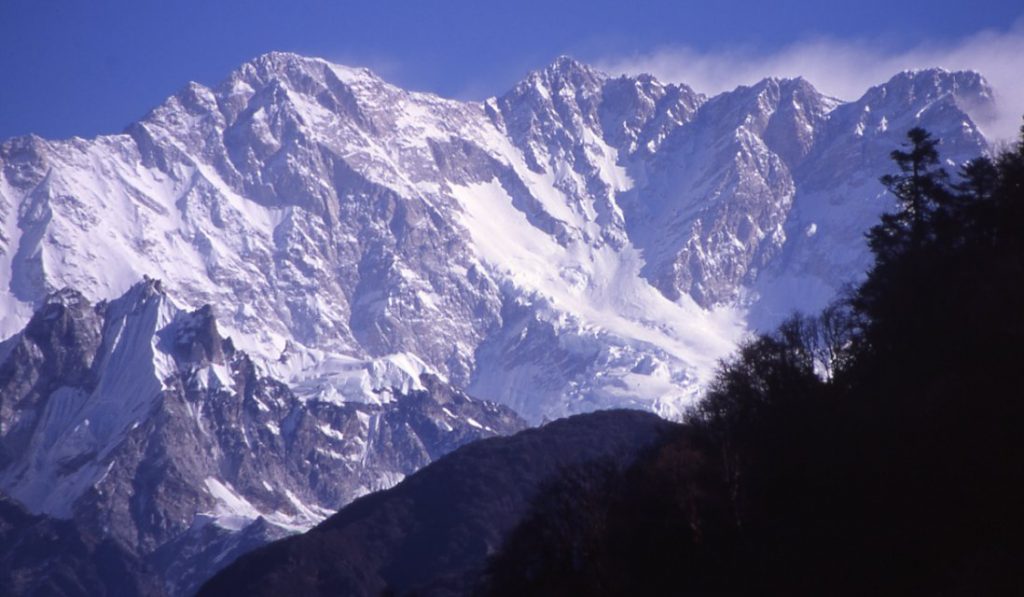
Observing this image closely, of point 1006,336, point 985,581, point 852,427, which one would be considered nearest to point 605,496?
point 852,427

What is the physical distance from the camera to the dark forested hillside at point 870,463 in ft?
192

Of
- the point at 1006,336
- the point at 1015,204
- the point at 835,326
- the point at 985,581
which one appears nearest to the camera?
the point at 985,581

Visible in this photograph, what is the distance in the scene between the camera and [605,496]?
261 ft

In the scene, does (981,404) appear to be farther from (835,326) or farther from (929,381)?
(835,326)

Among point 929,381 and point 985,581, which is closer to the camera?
point 985,581

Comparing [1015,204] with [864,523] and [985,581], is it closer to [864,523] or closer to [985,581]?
[864,523]

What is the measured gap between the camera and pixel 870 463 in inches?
2576

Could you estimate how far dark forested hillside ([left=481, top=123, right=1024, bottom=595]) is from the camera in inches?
2304

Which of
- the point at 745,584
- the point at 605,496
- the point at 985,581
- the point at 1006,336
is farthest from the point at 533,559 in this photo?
the point at 985,581

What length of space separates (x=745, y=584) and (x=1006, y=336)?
14.4 m

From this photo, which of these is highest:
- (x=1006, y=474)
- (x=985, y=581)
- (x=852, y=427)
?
(x=852, y=427)

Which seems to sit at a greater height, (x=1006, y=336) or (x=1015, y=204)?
(x=1015, y=204)

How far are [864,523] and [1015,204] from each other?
23864mm

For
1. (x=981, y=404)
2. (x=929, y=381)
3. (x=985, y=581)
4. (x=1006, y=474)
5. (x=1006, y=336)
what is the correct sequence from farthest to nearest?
(x=929, y=381)
(x=1006, y=336)
(x=981, y=404)
(x=1006, y=474)
(x=985, y=581)
